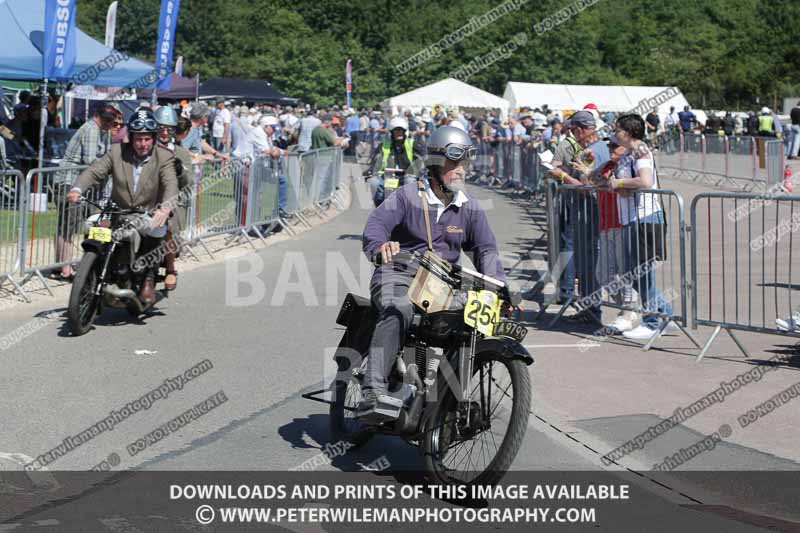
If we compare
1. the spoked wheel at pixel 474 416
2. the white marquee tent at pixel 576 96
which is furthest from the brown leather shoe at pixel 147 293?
the white marquee tent at pixel 576 96

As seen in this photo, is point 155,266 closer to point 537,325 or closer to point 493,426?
point 537,325

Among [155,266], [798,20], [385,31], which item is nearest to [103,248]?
[155,266]

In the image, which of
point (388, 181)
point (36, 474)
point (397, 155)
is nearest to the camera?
point (36, 474)

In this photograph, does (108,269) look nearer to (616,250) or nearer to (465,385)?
(616,250)

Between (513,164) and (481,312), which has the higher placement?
(513,164)

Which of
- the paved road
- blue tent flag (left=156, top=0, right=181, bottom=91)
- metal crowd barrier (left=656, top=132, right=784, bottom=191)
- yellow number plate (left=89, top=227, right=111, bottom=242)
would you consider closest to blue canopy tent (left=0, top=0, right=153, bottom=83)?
blue tent flag (left=156, top=0, right=181, bottom=91)

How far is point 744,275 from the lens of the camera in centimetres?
1451

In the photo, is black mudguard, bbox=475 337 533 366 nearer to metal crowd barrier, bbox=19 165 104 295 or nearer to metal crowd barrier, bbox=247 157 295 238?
metal crowd barrier, bbox=19 165 104 295

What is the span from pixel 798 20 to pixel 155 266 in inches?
3183

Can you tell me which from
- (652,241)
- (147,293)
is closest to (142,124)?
(147,293)

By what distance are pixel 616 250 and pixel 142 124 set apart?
4514 millimetres

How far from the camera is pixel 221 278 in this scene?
47.9ft

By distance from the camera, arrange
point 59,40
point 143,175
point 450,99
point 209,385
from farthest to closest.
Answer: point 450,99, point 59,40, point 143,175, point 209,385

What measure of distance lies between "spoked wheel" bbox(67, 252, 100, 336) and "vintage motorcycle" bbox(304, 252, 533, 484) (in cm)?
472
